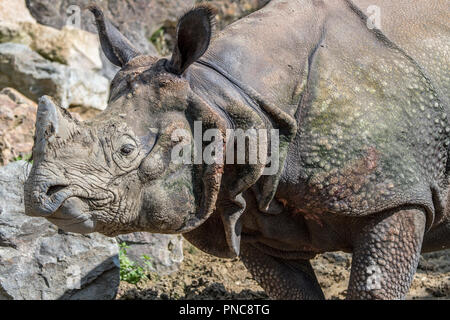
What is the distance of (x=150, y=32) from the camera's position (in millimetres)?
10125

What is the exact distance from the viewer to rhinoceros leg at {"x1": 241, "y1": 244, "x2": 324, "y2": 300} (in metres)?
5.19

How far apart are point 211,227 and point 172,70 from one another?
1.15 m

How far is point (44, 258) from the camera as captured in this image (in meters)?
5.98

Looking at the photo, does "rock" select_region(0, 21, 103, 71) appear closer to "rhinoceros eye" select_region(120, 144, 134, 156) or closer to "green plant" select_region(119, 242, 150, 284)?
"green plant" select_region(119, 242, 150, 284)

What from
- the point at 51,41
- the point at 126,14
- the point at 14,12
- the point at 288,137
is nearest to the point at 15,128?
the point at 51,41

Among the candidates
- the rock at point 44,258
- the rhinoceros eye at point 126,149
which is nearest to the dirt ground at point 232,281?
the rock at point 44,258

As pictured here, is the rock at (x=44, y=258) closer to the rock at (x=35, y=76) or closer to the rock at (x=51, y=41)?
the rock at (x=35, y=76)

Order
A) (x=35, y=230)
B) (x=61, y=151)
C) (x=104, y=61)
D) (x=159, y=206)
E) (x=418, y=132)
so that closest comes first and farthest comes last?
1. (x=61, y=151)
2. (x=159, y=206)
3. (x=418, y=132)
4. (x=35, y=230)
5. (x=104, y=61)

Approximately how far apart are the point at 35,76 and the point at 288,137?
17.2 feet

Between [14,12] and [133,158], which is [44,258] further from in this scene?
[14,12]

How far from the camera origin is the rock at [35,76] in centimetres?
873

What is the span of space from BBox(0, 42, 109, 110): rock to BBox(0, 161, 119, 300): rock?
2.59 metres
